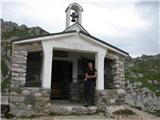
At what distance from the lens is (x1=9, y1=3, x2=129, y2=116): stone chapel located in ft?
31.4

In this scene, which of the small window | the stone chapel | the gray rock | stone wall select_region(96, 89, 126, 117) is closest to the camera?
the stone chapel

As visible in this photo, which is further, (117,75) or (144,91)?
(144,91)

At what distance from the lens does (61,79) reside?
45.0ft

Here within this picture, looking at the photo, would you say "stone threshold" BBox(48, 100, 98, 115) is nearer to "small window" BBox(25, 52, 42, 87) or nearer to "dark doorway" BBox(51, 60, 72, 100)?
"small window" BBox(25, 52, 42, 87)

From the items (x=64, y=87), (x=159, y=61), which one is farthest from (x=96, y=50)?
(x=159, y=61)

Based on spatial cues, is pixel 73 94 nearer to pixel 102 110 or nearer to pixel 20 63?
pixel 102 110

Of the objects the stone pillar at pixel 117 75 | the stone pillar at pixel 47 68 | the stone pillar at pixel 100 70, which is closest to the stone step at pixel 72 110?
the stone pillar at pixel 47 68

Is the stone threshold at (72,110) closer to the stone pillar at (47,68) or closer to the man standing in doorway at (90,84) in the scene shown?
the man standing in doorway at (90,84)

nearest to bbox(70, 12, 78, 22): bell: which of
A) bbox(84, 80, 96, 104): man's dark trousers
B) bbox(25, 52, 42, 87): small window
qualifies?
bbox(25, 52, 42, 87): small window

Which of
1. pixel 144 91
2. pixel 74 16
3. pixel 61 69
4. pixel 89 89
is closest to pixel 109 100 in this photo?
pixel 89 89

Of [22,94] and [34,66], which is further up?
[34,66]

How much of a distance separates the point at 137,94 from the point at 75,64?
5600mm

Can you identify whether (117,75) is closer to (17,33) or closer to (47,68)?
(47,68)

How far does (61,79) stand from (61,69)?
498 millimetres
